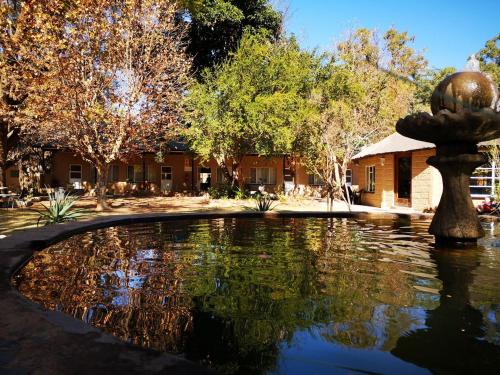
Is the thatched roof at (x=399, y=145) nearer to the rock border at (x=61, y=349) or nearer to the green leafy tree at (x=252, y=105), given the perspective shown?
the green leafy tree at (x=252, y=105)

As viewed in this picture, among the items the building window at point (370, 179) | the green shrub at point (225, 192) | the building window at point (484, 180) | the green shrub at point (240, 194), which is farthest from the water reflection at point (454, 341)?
the green shrub at point (225, 192)

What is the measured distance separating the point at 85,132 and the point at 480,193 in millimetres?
17806

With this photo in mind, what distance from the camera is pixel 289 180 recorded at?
34.1 m

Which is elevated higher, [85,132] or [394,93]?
[394,93]

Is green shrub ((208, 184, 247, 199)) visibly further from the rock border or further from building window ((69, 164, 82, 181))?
the rock border

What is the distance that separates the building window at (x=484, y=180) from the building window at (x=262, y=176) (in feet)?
56.3

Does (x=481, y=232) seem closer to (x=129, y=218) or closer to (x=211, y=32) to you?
(x=129, y=218)

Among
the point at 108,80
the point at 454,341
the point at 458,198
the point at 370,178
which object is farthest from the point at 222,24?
the point at 454,341

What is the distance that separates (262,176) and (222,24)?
472 inches

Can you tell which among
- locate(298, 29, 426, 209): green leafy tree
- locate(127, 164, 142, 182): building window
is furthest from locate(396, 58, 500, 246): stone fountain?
locate(127, 164, 142, 182): building window

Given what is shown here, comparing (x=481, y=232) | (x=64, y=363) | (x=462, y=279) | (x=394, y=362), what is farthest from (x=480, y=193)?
(x=64, y=363)

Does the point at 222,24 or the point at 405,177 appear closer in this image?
the point at 405,177

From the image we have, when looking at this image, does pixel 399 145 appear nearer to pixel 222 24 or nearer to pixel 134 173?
pixel 222 24

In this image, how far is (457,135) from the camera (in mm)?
8016
